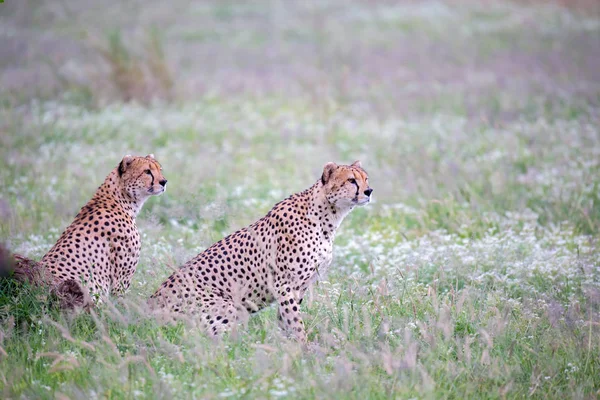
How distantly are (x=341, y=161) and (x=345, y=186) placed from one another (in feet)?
17.6

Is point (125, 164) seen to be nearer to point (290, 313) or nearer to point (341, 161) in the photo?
point (290, 313)

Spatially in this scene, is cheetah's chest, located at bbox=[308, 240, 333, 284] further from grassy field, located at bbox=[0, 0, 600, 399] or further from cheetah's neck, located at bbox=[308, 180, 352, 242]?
grassy field, located at bbox=[0, 0, 600, 399]

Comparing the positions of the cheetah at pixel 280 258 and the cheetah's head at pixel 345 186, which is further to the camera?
the cheetah's head at pixel 345 186

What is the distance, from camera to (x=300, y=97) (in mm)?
13625

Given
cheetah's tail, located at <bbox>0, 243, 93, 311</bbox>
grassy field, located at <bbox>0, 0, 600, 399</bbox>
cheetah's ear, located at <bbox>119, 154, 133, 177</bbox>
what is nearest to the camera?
grassy field, located at <bbox>0, 0, 600, 399</bbox>

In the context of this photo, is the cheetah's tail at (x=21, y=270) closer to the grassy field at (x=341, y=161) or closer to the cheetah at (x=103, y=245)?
the cheetah at (x=103, y=245)

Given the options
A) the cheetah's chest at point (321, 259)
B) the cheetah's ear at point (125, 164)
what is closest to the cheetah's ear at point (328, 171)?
the cheetah's chest at point (321, 259)

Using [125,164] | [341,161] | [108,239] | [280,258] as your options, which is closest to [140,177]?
[125,164]

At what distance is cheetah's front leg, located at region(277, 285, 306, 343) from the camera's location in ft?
15.5

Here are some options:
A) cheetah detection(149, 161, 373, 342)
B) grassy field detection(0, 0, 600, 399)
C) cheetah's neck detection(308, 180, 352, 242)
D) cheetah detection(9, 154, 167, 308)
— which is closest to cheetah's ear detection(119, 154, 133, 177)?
cheetah detection(9, 154, 167, 308)

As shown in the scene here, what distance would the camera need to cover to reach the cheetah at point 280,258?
15.9 ft

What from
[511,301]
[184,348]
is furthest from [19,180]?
[511,301]

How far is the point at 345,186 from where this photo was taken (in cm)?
497

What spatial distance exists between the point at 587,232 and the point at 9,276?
491 cm
